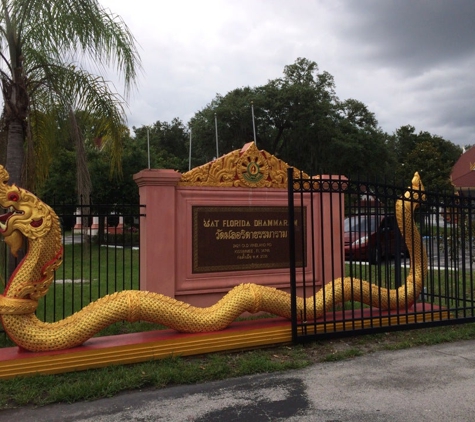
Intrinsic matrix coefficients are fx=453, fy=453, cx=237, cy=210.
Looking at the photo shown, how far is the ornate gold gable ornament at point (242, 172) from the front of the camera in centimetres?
653

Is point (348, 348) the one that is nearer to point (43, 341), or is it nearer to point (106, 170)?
point (43, 341)

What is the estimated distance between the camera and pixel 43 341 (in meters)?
4.07

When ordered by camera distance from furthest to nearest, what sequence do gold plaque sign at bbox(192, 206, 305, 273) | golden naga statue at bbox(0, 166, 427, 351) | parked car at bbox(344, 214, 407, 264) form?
gold plaque sign at bbox(192, 206, 305, 273)
parked car at bbox(344, 214, 407, 264)
golden naga statue at bbox(0, 166, 427, 351)

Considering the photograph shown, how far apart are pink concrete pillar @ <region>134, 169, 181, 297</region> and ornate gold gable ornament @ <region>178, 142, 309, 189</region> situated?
1.08 feet

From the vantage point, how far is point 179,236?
6371 mm

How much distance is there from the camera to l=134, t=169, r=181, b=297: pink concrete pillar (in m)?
6.12

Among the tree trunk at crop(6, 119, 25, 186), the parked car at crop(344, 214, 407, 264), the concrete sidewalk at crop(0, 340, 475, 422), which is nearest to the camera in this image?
the concrete sidewalk at crop(0, 340, 475, 422)

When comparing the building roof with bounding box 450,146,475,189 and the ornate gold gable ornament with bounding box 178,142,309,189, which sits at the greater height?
the building roof with bounding box 450,146,475,189

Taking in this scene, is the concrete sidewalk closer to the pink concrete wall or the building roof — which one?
the pink concrete wall

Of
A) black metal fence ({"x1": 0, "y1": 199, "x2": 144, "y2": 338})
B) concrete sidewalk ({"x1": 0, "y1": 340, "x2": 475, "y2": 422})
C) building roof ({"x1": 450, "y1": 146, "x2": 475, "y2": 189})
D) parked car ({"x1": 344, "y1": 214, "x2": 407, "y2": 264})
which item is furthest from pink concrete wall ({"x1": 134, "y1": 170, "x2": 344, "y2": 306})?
building roof ({"x1": 450, "y1": 146, "x2": 475, "y2": 189})

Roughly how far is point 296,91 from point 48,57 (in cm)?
2470

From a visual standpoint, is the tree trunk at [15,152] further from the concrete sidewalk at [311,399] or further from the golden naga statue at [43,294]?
the concrete sidewalk at [311,399]

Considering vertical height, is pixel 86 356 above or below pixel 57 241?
below

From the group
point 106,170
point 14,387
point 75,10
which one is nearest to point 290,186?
point 14,387
